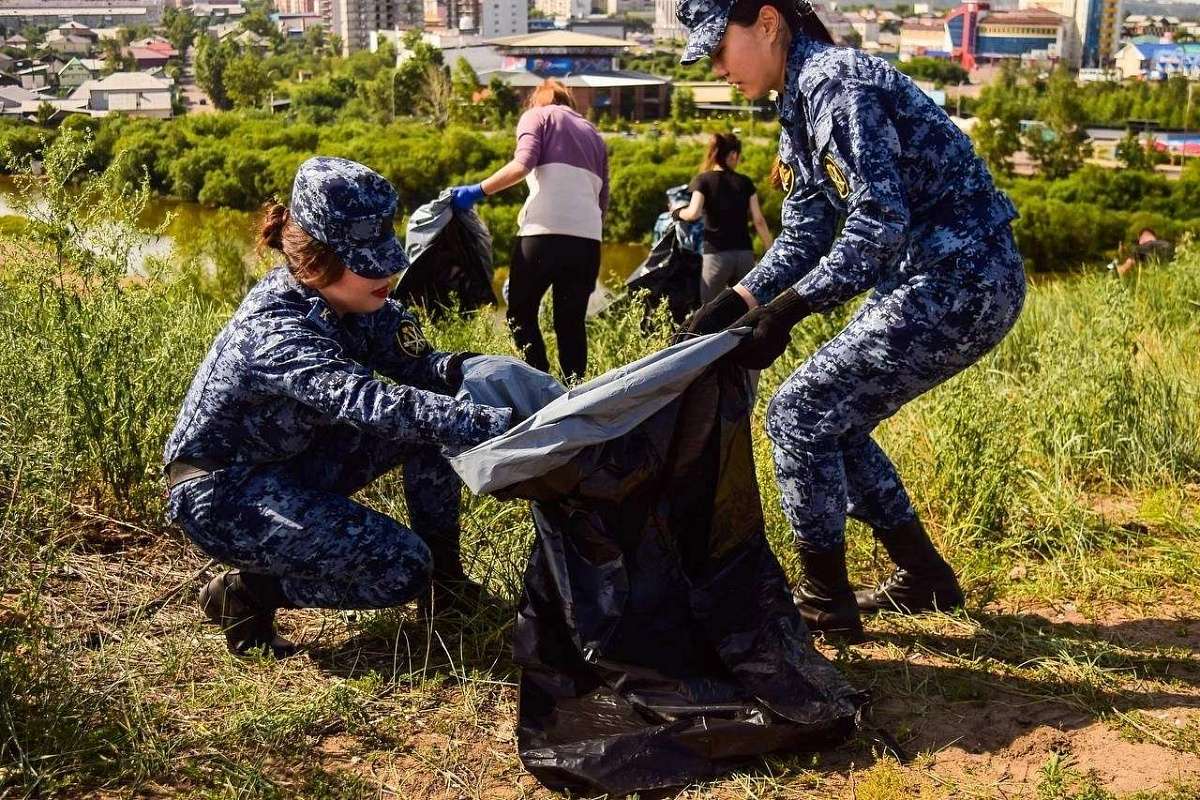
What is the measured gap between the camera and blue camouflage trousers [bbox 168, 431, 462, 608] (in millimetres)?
2605

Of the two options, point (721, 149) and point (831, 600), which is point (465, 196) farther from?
point (831, 600)

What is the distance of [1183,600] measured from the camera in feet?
10.4

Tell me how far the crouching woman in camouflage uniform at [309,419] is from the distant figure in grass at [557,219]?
2335mm

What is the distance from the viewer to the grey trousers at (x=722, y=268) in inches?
259

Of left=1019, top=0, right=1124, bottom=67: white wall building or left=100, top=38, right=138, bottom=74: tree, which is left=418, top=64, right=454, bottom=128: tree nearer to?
left=100, top=38, right=138, bottom=74: tree

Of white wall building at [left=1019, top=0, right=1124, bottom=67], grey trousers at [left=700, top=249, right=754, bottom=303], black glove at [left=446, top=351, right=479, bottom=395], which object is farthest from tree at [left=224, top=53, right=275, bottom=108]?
white wall building at [left=1019, top=0, right=1124, bottom=67]

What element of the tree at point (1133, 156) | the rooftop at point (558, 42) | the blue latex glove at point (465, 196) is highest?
the rooftop at point (558, 42)

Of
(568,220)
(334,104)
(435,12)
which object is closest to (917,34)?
(435,12)

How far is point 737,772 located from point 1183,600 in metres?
1.48

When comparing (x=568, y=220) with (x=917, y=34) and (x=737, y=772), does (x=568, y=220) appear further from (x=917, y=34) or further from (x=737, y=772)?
(x=917, y=34)

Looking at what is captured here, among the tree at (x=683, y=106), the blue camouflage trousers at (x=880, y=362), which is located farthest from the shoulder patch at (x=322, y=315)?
the tree at (x=683, y=106)

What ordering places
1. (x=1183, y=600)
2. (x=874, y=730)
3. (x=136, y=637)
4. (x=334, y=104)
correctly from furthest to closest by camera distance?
(x=334, y=104), (x=1183, y=600), (x=136, y=637), (x=874, y=730)

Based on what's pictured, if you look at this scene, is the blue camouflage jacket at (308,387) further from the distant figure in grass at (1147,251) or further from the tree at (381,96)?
the tree at (381,96)

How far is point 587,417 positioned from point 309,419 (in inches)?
25.6
